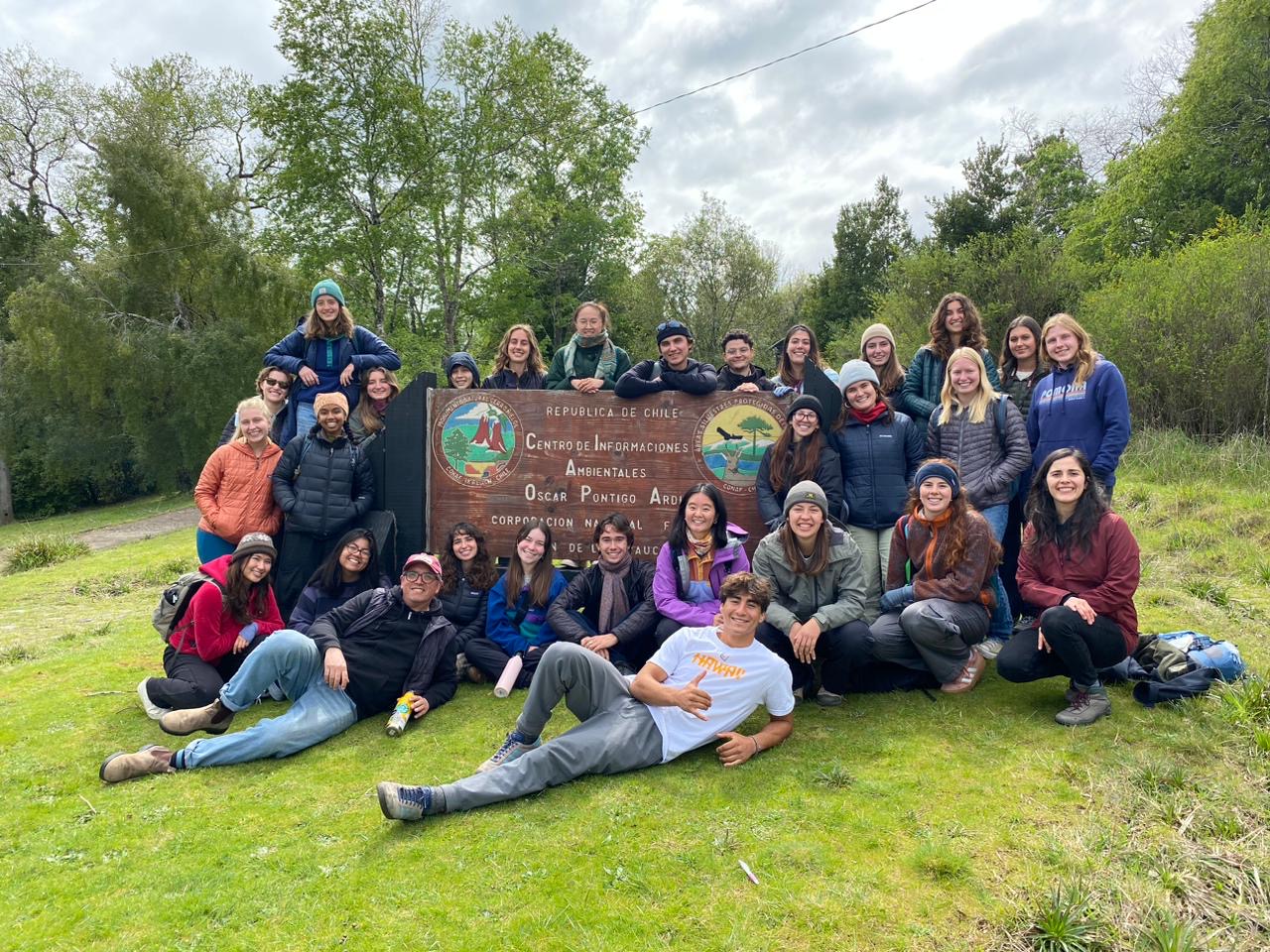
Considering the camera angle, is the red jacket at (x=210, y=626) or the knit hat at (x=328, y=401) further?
the knit hat at (x=328, y=401)

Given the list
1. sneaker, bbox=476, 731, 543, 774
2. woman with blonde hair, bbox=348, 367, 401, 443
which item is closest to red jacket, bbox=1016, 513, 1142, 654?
sneaker, bbox=476, 731, 543, 774

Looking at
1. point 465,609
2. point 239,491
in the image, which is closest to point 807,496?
point 465,609

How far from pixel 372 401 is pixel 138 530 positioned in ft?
53.2

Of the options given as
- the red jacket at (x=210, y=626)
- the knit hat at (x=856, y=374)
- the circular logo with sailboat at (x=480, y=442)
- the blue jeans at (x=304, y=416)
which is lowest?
the red jacket at (x=210, y=626)

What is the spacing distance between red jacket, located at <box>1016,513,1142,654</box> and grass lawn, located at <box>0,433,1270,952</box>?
25.5 inches

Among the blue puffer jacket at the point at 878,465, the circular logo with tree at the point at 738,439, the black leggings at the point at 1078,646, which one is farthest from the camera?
the circular logo with tree at the point at 738,439

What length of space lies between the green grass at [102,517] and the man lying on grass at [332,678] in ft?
68.2

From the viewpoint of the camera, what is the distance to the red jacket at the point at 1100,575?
4156 mm

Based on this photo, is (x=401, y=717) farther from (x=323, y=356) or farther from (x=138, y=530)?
(x=138, y=530)

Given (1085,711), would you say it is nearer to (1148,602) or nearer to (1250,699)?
(1250,699)

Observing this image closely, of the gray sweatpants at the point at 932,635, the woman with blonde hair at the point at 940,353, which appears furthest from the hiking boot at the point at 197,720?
the woman with blonde hair at the point at 940,353

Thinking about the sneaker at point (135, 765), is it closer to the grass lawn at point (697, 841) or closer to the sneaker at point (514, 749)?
the grass lawn at point (697, 841)

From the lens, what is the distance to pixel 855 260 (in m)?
32.4

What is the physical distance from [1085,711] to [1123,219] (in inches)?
906
